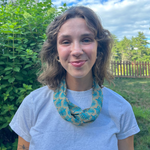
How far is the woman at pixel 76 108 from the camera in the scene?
115cm

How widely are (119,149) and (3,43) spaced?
188 cm

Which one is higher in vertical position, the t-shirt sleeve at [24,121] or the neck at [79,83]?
the neck at [79,83]

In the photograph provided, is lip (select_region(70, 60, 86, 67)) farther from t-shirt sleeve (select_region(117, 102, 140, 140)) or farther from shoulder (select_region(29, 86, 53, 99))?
Result: t-shirt sleeve (select_region(117, 102, 140, 140))

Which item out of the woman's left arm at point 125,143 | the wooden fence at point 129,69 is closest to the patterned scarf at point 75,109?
the woman's left arm at point 125,143

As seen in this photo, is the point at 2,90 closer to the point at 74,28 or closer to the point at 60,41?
the point at 60,41

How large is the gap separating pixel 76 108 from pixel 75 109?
0.04ft

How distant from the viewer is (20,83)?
6.75 ft

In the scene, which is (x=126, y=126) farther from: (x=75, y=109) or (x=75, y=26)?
(x=75, y=26)

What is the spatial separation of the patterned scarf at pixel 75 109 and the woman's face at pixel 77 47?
0.77 ft

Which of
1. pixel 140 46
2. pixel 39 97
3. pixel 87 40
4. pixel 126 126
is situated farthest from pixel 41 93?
pixel 140 46

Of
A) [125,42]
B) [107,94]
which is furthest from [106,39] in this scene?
[125,42]

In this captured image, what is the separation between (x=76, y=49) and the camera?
113cm

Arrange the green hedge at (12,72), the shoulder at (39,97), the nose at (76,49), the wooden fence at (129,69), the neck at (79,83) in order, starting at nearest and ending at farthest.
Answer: the nose at (76,49) → the shoulder at (39,97) → the neck at (79,83) → the green hedge at (12,72) → the wooden fence at (129,69)

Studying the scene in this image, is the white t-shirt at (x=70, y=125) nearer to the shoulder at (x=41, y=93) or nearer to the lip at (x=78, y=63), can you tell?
the shoulder at (x=41, y=93)
